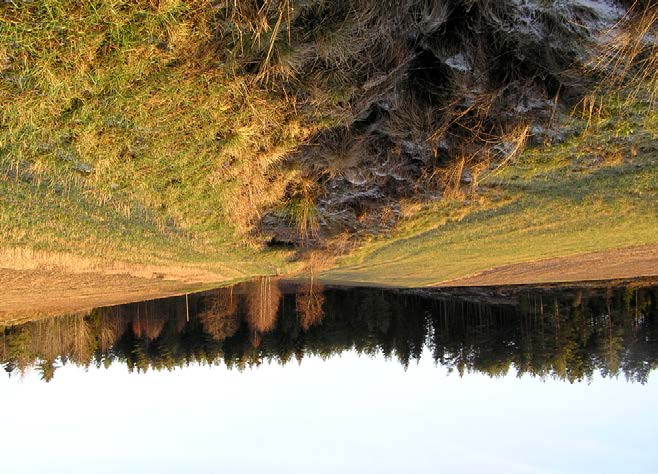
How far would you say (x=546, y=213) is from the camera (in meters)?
9.48

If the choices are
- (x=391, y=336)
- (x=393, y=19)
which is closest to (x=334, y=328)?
(x=391, y=336)

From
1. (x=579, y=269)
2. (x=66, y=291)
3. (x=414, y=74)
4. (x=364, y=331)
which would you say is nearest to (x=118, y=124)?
(x=414, y=74)

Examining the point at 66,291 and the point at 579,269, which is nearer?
the point at 66,291

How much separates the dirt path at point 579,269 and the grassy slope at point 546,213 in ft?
1.30

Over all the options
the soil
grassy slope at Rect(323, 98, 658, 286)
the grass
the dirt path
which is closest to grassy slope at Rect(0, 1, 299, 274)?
the grass

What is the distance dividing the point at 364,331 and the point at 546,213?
9.39m

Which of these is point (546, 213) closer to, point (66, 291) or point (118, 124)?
point (118, 124)

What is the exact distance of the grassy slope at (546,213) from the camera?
298 inches

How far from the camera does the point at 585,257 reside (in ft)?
37.7

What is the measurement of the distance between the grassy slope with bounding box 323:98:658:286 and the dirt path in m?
0.40

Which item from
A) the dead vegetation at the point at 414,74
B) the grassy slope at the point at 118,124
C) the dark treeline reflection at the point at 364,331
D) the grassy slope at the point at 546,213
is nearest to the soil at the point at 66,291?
the dark treeline reflection at the point at 364,331

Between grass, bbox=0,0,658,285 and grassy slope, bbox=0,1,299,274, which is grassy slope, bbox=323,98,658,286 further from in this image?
grassy slope, bbox=0,1,299,274

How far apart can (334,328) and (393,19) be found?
13.3 metres

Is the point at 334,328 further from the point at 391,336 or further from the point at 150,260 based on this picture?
the point at 150,260
